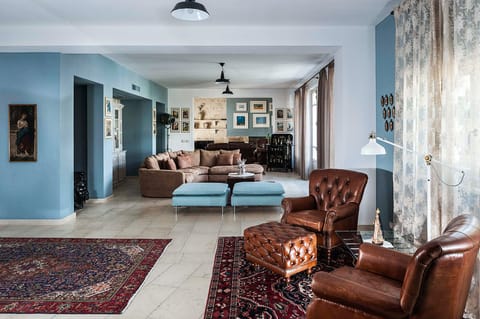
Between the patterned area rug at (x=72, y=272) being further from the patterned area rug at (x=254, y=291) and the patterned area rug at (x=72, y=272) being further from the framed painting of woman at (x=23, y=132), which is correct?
the framed painting of woman at (x=23, y=132)

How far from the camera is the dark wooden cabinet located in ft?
40.9

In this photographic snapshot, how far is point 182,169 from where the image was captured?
358 inches

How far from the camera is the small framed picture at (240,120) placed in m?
13.3

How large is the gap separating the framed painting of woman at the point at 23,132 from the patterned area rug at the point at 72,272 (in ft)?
4.77

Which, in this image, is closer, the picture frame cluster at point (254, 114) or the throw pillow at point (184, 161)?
the throw pillow at point (184, 161)

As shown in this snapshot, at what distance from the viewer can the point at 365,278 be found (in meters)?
2.39

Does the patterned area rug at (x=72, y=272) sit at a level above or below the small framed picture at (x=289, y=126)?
below

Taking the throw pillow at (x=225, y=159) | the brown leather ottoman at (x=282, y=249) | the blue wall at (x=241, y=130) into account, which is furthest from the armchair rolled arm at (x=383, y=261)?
the blue wall at (x=241, y=130)

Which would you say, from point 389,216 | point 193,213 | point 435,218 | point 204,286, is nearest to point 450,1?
point 435,218

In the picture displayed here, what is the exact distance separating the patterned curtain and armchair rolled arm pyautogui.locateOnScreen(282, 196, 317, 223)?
3.28 ft

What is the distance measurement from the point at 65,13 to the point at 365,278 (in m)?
4.62

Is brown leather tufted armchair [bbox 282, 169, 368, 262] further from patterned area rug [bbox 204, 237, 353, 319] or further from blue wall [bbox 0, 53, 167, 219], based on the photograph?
blue wall [bbox 0, 53, 167, 219]

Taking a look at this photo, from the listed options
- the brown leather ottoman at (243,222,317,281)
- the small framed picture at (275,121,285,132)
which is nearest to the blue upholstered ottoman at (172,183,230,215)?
the brown leather ottoman at (243,222,317,281)

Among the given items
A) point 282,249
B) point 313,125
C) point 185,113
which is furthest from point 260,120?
point 282,249
